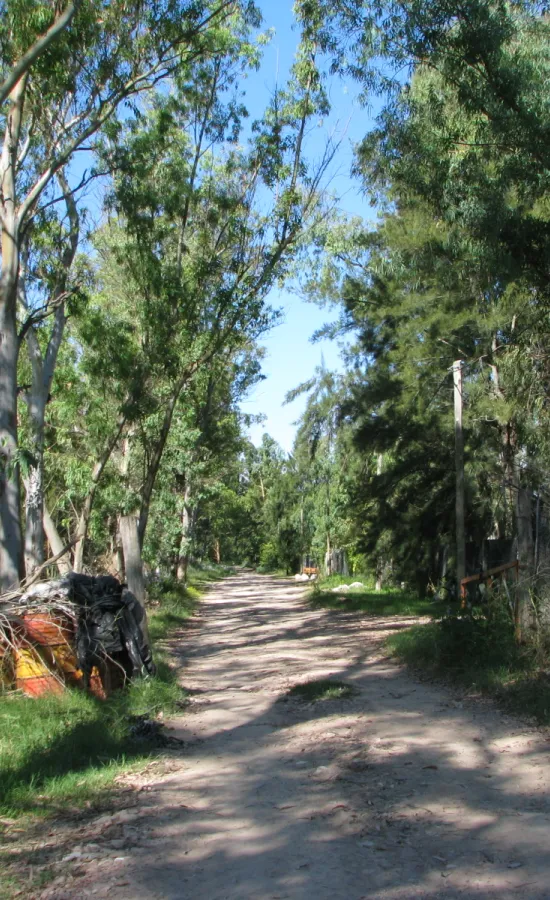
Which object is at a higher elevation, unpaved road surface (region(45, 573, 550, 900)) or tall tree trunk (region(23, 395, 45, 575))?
tall tree trunk (region(23, 395, 45, 575))

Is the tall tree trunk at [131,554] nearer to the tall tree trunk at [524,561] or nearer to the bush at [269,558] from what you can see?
the tall tree trunk at [524,561]

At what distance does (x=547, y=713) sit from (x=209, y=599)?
1087 inches

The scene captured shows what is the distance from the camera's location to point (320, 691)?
33.8 ft

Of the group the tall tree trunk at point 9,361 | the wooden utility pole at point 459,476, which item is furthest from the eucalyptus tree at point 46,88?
the wooden utility pole at point 459,476

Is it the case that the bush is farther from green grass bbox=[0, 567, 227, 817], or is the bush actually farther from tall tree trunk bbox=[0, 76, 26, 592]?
green grass bbox=[0, 567, 227, 817]

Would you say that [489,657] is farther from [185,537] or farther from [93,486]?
[185,537]

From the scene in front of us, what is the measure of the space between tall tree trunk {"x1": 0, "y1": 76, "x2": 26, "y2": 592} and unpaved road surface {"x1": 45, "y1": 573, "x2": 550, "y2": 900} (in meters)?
3.13

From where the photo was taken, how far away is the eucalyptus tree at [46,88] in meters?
10.9

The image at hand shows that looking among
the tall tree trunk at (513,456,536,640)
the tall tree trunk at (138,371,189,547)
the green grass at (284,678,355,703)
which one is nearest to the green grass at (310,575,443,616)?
the tall tree trunk at (138,371,189,547)

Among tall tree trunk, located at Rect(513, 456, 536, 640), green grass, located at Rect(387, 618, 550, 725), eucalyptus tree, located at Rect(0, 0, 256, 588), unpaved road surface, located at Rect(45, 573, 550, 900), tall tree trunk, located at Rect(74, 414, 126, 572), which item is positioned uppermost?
eucalyptus tree, located at Rect(0, 0, 256, 588)

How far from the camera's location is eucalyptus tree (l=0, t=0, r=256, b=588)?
1085cm

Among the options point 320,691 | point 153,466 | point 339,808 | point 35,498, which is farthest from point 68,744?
point 153,466

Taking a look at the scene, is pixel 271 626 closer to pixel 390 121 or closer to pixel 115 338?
pixel 115 338

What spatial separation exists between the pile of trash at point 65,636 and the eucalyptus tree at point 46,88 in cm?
155
